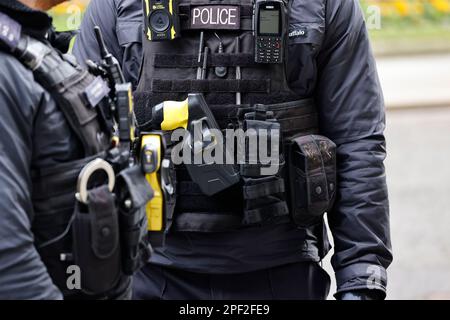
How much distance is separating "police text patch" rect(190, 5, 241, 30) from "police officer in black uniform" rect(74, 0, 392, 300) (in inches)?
1.1

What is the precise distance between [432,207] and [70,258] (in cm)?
535

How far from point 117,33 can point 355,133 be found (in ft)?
2.86

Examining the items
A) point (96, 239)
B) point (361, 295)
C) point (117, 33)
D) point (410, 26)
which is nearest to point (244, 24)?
point (117, 33)

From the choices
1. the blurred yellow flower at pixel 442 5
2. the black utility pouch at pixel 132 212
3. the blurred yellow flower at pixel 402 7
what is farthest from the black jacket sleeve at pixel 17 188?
the blurred yellow flower at pixel 442 5

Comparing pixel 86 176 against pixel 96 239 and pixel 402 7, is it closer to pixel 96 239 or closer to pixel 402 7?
pixel 96 239

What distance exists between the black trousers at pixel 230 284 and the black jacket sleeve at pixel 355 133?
0.13m

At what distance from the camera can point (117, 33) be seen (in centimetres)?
322

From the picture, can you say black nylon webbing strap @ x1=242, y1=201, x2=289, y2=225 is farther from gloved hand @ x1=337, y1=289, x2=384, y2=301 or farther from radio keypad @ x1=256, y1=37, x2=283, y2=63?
radio keypad @ x1=256, y1=37, x2=283, y2=63

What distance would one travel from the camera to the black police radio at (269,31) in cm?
304

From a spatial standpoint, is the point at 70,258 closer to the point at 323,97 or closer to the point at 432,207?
the point at 323,97

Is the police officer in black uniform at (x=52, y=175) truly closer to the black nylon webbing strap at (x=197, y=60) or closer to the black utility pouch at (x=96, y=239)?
the black utility pouch at (x=96, y=239)
